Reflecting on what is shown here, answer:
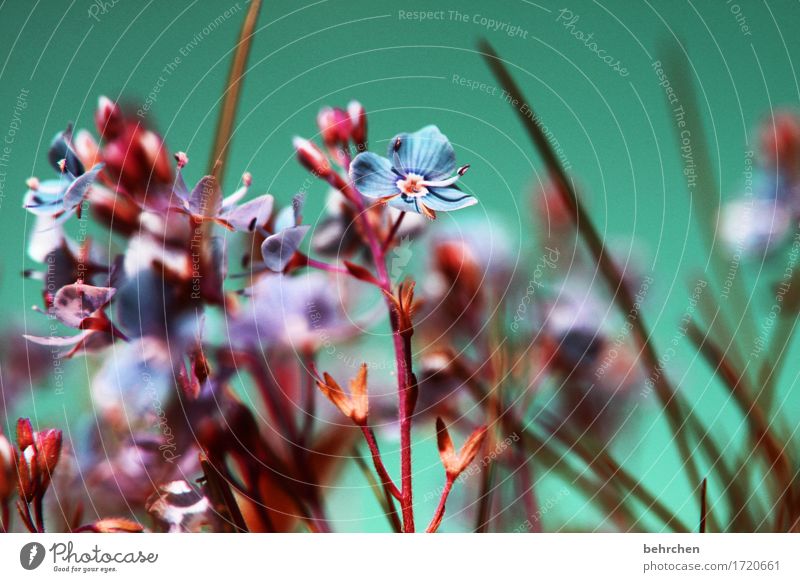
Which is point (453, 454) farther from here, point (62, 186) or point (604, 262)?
point (62, 186)

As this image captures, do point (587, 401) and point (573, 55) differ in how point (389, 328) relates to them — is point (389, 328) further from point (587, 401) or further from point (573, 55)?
point (573, 55)

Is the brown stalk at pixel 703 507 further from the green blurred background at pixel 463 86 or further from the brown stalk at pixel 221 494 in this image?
the brown stalk at pixel 221 494

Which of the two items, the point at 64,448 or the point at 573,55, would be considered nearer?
the point at 64,448

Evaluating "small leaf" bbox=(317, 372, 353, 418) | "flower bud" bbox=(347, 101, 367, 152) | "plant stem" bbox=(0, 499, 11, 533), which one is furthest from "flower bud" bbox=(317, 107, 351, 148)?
"plant stem" bbox=(0, 499, 11, 533)

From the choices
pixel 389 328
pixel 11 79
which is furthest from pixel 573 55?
pixel 11 79

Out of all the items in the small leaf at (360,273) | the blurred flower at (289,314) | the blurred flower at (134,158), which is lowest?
the blurred flower at (289,314)

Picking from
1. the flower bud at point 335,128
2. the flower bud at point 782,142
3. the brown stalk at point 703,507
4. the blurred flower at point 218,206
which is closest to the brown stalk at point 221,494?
the blurred flower at point 218,206
